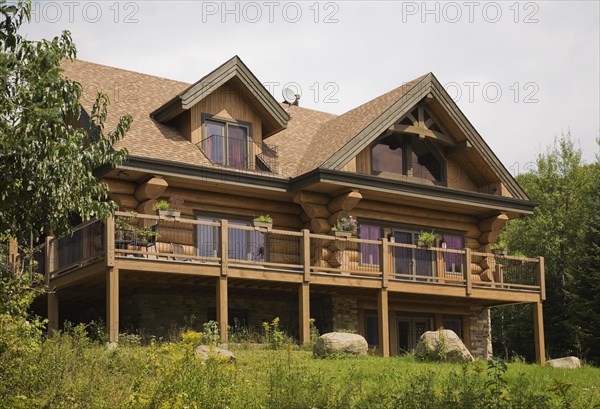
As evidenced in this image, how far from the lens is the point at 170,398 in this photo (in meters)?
15.8

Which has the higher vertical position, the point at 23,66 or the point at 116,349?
the point at 23,66

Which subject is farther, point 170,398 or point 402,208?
point 402,208

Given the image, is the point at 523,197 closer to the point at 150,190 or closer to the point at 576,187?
the point at 150,190

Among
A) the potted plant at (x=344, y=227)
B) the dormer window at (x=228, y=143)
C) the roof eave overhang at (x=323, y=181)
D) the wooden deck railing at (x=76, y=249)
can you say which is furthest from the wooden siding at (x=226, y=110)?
the wooden deck railing at (x=76, y=249)

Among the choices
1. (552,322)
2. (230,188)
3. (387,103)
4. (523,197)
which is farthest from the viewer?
(552,322)

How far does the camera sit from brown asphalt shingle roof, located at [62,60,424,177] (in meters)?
29.5

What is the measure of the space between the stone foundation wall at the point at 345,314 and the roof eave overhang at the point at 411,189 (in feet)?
12.0

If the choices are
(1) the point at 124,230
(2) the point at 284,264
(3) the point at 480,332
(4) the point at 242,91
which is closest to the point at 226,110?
(4) the point at 242,91

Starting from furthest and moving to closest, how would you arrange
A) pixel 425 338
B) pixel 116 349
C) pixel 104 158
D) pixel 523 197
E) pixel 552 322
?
1. pixel 552 322
2. pixel 523 197
3. pixel 425 338
4. pixel 116 349
5. pixel 104 158

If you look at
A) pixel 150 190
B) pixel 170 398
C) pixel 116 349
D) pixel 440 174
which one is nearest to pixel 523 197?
pixel 440 174

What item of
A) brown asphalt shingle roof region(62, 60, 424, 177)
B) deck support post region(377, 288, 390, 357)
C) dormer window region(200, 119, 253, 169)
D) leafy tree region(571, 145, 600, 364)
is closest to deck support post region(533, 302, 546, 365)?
leafy tree region(571, 145, 600, 364)

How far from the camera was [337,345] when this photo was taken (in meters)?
24.2

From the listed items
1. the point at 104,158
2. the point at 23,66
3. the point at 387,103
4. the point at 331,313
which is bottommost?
the point at 331,313

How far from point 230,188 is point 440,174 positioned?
7.74 metres
